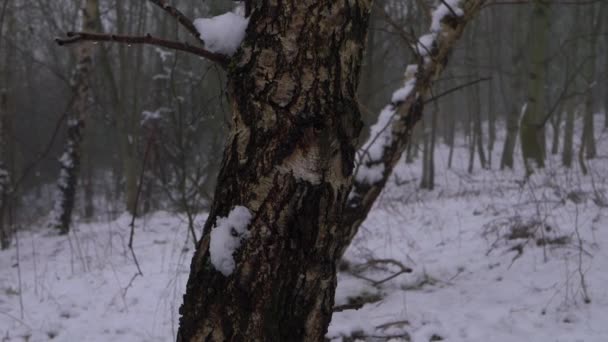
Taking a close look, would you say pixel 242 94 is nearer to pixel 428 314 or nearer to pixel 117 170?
pixel 428 314

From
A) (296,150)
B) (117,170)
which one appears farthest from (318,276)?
(117,170)

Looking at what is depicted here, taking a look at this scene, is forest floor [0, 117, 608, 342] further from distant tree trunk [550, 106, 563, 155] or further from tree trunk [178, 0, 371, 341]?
distant tree trunk [550, 106, 563, 155]

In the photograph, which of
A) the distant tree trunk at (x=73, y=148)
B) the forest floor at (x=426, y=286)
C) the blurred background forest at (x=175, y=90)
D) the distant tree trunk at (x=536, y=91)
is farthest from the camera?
the distant tree trunk at (x=536, y=91)

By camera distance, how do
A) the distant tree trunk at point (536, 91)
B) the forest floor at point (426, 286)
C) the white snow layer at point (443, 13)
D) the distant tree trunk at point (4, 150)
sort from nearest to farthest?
the forest floor at point (426, 286) → the white snow layer at point (443, 13) → the distant tree trunk at point (4, 150) → the distant tree trunk at point (536, 91)

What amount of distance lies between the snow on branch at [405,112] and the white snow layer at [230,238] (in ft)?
6.27

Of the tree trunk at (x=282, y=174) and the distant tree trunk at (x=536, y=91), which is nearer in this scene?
the tree trunk at (x=282, y=174)

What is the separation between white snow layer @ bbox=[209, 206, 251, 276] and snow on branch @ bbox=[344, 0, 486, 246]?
1910 millimetres

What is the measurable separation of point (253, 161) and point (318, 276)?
1.06 ft

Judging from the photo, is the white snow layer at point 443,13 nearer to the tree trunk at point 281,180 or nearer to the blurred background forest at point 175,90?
the blurred background forest at point 175,90

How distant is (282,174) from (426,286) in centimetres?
252

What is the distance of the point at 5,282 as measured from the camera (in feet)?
14.3

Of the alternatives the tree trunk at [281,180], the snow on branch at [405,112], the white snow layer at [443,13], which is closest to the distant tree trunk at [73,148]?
the snow on branch at [405,112]

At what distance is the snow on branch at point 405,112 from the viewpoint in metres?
3.04

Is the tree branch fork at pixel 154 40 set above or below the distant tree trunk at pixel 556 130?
below
